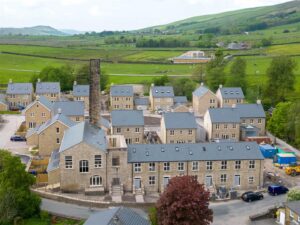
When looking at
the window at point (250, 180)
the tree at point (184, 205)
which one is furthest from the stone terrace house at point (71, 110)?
the tree at point (184, 205)

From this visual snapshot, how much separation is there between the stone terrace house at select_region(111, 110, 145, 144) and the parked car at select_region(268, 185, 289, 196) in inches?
970

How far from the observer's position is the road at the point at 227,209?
4859cm

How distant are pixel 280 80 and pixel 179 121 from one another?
4128 cm

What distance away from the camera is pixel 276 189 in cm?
5531

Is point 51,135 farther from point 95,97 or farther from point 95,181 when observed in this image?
point 95,181

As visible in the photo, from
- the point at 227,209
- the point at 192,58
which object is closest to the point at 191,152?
the point at 227,209

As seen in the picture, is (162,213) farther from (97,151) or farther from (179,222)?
(97,151)

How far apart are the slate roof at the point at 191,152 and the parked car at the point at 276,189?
12.8ft

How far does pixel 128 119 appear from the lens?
7338cm

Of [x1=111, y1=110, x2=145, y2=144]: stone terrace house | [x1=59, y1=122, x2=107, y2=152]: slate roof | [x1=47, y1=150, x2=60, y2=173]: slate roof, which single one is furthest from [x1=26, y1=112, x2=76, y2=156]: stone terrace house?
[x1=111, y1=110, x2=145, y2=144]: stone terrace house

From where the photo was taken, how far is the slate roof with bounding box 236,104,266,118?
268 feet

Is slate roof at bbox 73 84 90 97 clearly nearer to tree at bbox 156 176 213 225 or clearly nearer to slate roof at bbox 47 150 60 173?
slate roof at bbox 47 150 60 173

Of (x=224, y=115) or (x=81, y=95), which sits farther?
(x=81, y=95)

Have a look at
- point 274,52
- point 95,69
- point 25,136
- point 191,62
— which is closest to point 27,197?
point 95,69
